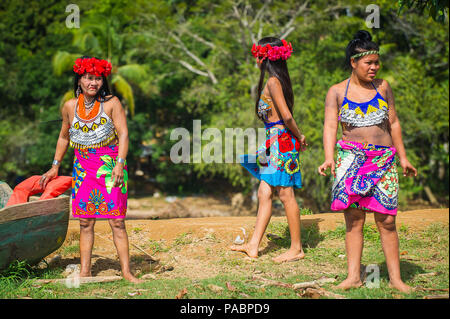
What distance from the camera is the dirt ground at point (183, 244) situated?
17.5ft

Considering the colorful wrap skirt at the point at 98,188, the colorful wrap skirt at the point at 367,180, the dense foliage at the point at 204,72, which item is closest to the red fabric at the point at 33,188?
the colorful wrap skirt at the point at 98,188

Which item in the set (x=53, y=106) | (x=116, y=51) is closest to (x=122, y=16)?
(x=116, y=51)

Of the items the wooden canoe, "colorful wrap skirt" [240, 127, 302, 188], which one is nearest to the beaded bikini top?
the wooden canoe

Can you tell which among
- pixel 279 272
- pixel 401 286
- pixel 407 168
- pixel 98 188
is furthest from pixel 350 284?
pixel 98 188

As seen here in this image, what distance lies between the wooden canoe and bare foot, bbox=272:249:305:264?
2.10 metres

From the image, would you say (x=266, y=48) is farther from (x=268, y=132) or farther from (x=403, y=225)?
(x=403, y=225)

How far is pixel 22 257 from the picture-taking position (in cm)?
479

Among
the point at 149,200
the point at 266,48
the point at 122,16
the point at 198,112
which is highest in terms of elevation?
the point at 122,16

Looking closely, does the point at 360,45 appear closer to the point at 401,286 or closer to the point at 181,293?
the point at 401,286

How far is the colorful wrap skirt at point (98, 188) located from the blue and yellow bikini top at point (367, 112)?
2.02m

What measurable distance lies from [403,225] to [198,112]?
20.5 metres

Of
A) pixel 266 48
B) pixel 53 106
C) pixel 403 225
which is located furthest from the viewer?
pixel 53 106

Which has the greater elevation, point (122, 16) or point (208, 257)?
point (122, 16)

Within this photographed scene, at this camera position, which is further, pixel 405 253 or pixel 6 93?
pixel 6 93
